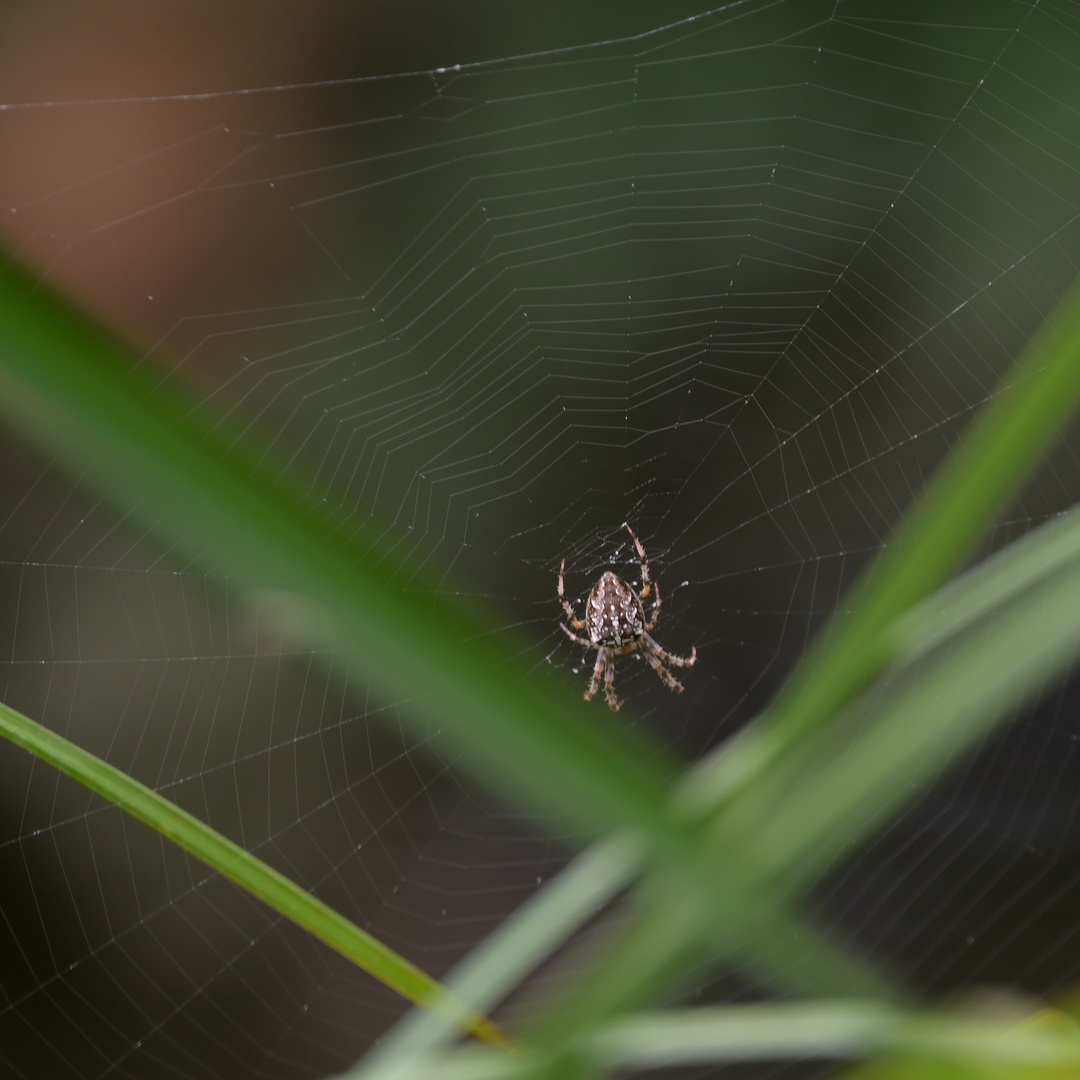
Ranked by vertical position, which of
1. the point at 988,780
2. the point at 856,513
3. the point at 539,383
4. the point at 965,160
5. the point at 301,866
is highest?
the point at 965,160

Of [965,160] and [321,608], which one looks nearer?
[321,608]

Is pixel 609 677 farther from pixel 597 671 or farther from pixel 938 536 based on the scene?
pixel 938 536

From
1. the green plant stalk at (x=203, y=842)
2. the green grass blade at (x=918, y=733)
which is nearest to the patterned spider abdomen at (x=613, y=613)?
the green grass blade at (x=918, y=733)

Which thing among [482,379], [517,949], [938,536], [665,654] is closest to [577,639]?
[665,654]

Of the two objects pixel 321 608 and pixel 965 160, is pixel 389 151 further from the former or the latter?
pixel 321 608

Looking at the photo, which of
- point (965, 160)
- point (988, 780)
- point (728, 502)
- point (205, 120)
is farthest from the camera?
point (988, 780)

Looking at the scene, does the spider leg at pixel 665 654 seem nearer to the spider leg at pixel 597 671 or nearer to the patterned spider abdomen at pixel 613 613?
A: the patterned spider abdomen at pixel 613 613

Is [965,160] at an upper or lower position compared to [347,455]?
upper

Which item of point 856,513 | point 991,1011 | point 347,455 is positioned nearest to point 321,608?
point 991,1011

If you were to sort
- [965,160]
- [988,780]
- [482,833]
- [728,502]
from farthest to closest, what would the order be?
1. [482,833]
2. [988,780]
3. [728,502]
4. [965,160]
